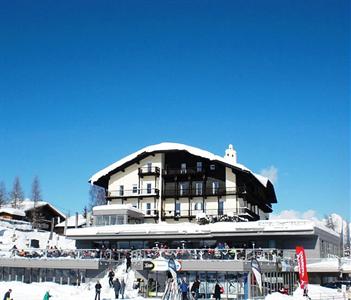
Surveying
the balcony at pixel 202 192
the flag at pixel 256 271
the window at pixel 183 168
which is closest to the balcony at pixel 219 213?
the balcony at pixel 202 192

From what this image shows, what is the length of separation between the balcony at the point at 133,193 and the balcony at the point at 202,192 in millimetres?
1291

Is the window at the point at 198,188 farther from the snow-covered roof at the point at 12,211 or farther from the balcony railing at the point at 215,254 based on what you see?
the snow-covered roof at the point at 12,211

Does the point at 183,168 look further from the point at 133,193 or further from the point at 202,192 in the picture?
the point at 133,193

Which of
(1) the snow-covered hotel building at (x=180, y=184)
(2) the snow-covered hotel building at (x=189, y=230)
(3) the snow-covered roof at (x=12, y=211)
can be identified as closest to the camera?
(2) the snow-covered hotel building at (x=189, y=230)

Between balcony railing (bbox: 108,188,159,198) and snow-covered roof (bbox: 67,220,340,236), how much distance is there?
7.25 m

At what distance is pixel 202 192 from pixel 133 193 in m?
7.98

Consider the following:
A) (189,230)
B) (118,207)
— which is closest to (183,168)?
(118,207)

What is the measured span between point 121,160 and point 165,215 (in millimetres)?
7834

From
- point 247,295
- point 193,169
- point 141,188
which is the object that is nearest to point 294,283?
point 247,295

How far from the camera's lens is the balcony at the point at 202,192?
50.4 meters

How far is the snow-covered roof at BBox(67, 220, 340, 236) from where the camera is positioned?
137ft

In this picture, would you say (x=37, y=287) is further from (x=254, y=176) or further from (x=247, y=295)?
(x=254, y=176)

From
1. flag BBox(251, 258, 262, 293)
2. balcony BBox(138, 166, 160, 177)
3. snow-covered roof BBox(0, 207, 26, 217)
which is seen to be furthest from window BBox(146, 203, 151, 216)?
snow-covered roof BBox(0, 207, 26, 217)

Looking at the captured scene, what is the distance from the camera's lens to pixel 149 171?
54.5 m
